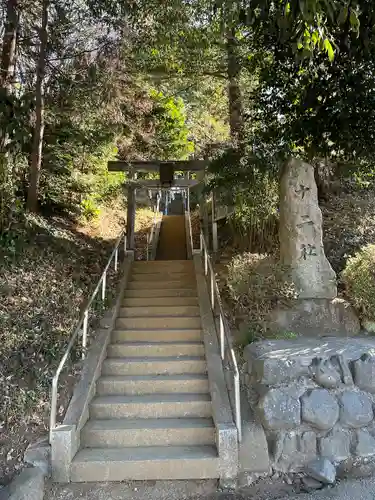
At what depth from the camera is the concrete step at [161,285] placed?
7422mm

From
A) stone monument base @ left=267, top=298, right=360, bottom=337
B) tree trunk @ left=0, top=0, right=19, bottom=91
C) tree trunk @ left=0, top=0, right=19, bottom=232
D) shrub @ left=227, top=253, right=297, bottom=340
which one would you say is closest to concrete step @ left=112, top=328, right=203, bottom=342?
shrub @ left=227, top=253, right=297, bottom=340

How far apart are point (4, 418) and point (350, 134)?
18.9 feet

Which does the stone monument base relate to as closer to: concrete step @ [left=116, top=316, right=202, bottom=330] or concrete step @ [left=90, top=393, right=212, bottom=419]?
concrete step @ [left=116, top=316, right=202, bottom=330]

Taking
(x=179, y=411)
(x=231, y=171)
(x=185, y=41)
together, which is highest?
(x=185, y=41)

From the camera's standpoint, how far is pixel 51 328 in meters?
5.29

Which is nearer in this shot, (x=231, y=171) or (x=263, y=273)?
(x=263, y=273)

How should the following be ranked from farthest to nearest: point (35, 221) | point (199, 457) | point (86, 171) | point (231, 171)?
point (86, 171)
point (35, 221)
point (231, 171)
point (199, 457)

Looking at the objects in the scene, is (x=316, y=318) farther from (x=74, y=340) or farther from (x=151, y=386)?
(x=74, y=340)

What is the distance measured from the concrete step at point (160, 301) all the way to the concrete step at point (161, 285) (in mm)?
473

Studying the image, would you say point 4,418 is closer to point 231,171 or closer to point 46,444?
point 46,444

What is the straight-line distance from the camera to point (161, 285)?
7496mm

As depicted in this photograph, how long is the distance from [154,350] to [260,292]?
67.1 inches

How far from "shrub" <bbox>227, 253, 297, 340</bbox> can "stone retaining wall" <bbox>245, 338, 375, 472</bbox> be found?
0.90 metres

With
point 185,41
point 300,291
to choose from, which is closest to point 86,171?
point 185,41
